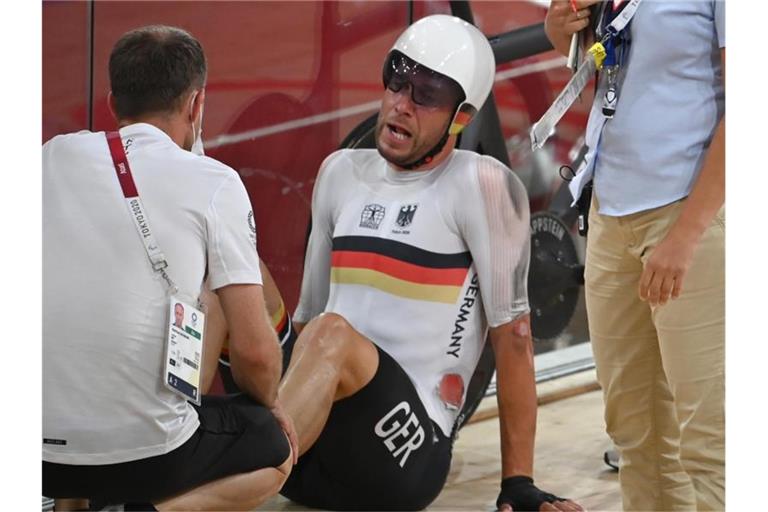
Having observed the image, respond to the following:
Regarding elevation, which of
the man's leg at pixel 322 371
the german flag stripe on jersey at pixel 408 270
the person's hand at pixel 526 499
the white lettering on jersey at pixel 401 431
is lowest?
the person's hand at pixel 526 499

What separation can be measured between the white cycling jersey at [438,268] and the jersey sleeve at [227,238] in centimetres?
94

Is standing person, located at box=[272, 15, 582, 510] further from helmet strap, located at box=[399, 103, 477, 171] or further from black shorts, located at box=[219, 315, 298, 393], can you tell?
black shorts, located at box=[219, 315, 298, 393]

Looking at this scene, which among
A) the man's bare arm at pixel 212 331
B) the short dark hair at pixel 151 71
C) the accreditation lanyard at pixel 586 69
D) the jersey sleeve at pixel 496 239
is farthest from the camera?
the jersey sleeve at pixel 496 239

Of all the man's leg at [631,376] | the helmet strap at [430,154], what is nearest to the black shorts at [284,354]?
the helmet strap at [430,154]

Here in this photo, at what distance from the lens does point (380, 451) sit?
10.2 ft

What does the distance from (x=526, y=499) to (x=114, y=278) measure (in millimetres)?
1284

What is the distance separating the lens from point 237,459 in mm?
2475

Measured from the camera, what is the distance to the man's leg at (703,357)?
247 cm

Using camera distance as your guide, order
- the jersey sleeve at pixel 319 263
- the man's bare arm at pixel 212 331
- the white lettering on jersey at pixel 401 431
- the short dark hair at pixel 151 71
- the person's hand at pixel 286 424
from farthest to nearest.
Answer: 1. the jersey sleeve at pixel 319 263
2. the white lettering on jersey at pixel 401 431
3. the man's bare arm at pixel 212 331
4. the person's hand at pixel 286 424
5. the short dark hair at pixel 151 71

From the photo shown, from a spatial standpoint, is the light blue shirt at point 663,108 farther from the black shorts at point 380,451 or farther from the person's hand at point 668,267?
the black shorts at point 380,451

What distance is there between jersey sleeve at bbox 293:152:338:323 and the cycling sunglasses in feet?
1.07

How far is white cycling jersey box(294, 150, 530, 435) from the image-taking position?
322 cm

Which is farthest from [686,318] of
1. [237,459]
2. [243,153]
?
[243,153]
